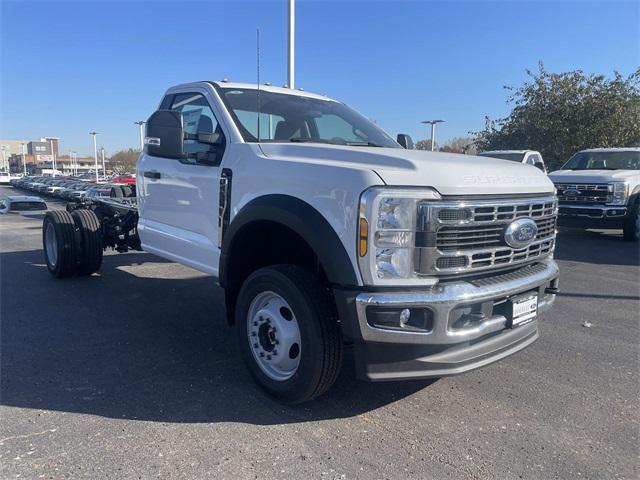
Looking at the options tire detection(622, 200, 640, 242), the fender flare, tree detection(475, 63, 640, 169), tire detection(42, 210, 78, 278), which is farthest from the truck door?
tree detection(475, 63, 640, 169)

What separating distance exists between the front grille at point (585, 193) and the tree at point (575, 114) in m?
12.5

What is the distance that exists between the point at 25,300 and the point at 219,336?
8.90ft

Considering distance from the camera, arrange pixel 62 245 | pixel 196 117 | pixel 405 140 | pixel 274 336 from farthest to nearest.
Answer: pixel 62 245, pixel 405 140, pixel 196 117, pixel 274 336

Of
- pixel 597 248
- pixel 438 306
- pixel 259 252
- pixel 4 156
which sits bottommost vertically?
pixel 597 248

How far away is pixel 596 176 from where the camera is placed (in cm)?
1066

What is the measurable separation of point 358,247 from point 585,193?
31.8 feet

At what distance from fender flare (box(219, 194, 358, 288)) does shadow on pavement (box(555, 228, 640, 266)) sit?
7.20 meters

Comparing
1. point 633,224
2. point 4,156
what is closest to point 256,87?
point 633,224

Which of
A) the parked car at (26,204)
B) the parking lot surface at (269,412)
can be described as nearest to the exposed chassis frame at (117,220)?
the parking lot surface at (269,412)

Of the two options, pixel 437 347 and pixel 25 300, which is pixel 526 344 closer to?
pixel 437 347

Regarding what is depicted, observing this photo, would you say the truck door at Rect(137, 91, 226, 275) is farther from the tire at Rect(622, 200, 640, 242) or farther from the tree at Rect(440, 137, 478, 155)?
the tire at Rect(622, 200, 640, 242)

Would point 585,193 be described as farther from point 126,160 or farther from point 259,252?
point 126,160

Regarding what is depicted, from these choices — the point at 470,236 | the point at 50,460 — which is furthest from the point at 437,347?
the point at 50,460

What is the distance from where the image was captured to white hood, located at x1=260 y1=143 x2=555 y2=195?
2.83 metres
